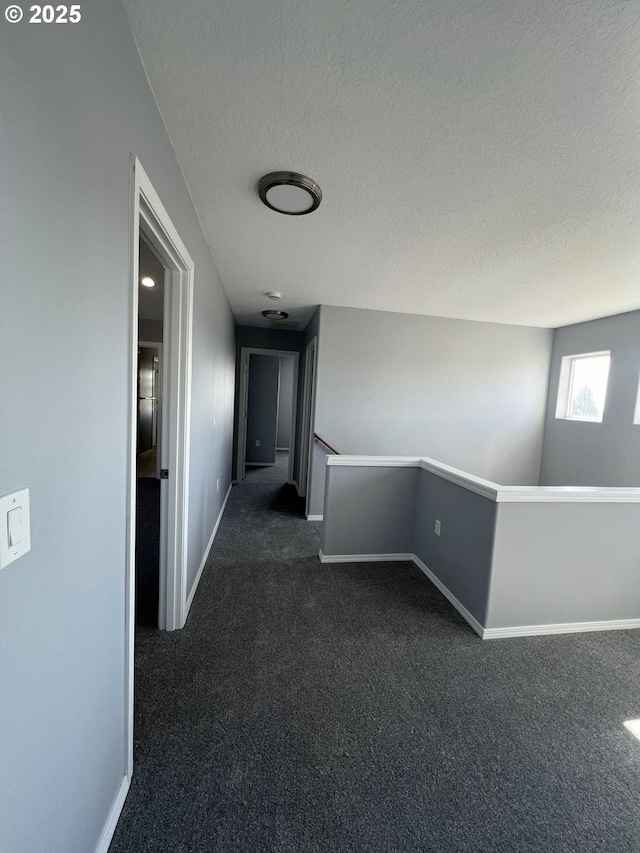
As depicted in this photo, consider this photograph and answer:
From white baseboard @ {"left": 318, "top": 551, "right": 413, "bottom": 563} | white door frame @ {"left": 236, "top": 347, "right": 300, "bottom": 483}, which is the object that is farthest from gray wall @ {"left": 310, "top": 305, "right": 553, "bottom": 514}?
white door frame @ {"left": 236, "top": 347, "right": 300, "bottom": 483}

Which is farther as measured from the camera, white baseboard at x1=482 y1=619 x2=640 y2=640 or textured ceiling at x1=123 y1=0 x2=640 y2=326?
white baseboard at x1=482 y1=619 x2=640 y2=640

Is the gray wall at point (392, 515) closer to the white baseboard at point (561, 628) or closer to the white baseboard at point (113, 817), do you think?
the white baseboard at point (561, 628)

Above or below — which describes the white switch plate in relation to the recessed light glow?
above

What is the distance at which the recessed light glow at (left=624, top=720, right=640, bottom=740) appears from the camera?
5.03ft

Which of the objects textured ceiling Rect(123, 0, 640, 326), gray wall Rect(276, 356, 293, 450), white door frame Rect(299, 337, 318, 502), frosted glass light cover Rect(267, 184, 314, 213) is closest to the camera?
textured ceiling Rect(123, 0, 640, 326)

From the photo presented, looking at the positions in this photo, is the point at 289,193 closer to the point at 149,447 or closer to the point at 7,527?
the point at 7,527

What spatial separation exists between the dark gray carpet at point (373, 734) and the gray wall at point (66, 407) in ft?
1.08

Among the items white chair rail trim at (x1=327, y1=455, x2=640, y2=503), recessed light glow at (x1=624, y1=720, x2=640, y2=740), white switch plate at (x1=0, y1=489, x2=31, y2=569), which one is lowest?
recessed light glow at (x1=624, y1=720, x2=640, y2=740)

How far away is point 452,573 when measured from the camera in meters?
2.43

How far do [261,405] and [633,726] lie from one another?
5.90 meters

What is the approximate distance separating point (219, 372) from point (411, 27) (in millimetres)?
2628

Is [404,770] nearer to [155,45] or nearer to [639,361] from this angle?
[155,45]

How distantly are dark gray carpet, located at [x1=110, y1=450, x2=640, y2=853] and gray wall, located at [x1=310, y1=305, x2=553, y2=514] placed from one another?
6.69 feet

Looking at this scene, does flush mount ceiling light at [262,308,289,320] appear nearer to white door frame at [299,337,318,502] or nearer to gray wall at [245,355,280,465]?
white door frame at [299,337,318,502]
